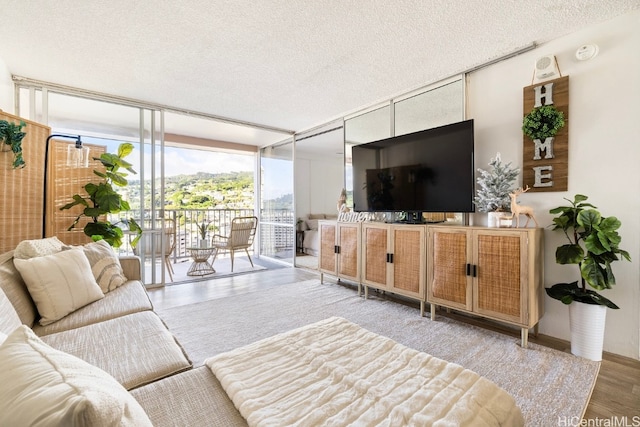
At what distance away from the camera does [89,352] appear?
1.18 meters

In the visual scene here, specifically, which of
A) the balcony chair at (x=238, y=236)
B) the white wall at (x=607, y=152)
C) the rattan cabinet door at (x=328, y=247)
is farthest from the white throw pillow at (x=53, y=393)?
the balcony chair at (x=238, y=236)

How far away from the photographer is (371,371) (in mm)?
1037

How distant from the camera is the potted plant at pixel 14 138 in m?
1.97

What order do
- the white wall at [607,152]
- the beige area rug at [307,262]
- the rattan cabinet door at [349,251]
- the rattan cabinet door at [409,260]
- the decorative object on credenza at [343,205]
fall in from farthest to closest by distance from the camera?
the beige area rug at [307,262], the decorative object on credenza at [343,205], the rattan cabinet door at [349,251], the rattan cabinet door at [409,260], the white wall at [607,152]

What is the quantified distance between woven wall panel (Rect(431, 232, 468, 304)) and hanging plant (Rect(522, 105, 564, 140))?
1.00 meters

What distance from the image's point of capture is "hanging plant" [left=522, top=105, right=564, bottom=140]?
221cm

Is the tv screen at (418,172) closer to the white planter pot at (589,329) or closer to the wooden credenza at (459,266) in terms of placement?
the wooden credenza at (459,266)

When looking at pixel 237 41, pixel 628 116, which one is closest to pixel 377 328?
pixel 628 116

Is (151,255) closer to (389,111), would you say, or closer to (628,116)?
(389,111)

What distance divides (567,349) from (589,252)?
→ 756 mm

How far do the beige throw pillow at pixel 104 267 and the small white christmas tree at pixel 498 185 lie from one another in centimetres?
302

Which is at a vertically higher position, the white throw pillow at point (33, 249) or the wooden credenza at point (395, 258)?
the white throw pillow at point (33, 249)

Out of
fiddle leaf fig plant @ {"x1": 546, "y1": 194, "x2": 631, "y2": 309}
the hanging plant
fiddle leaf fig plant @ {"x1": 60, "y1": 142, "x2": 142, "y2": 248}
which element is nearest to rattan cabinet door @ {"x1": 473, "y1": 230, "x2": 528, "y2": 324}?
fiddle leaf fig plant @ {"x1": 546, "y1": 194, "x2": 631, "y2": 309}

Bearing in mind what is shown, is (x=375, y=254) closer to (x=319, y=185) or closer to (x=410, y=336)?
(x=410, y=336)
